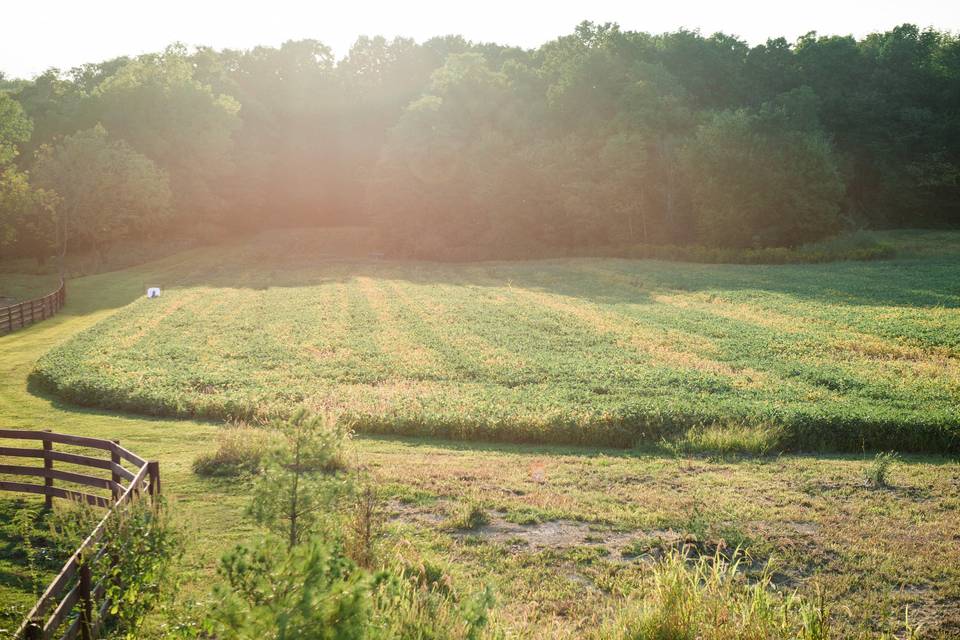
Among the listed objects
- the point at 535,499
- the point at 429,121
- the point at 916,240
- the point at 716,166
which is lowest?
the point at 535,499

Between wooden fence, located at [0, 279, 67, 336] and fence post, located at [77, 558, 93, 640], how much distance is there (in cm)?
3373

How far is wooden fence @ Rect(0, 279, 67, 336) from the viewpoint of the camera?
3672cm

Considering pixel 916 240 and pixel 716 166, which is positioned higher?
pixel 716 166

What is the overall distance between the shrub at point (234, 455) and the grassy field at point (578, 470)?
1.61 feet

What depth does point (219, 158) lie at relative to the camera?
3091 inches

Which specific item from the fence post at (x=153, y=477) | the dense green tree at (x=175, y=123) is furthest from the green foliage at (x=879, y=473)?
the dense green tree at (x=175, y=123)

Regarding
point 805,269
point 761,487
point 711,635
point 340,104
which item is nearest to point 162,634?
point 711,635

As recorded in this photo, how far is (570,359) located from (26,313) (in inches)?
1191

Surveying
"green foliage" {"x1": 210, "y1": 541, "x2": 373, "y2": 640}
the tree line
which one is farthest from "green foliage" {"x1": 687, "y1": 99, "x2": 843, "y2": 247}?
"green foliage" {"x1": 210, "y1": 541, "x2": 373, "y2": 640}

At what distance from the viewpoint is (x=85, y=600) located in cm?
819

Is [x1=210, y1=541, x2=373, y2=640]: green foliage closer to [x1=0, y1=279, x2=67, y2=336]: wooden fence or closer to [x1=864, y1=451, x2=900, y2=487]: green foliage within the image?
[x1=864, y1=451, x2=900, y2=487]: green foliage

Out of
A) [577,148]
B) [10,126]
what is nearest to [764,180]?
[577,148]

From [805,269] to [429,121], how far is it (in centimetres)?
4434

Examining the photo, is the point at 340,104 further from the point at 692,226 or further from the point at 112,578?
the point at 112,578
